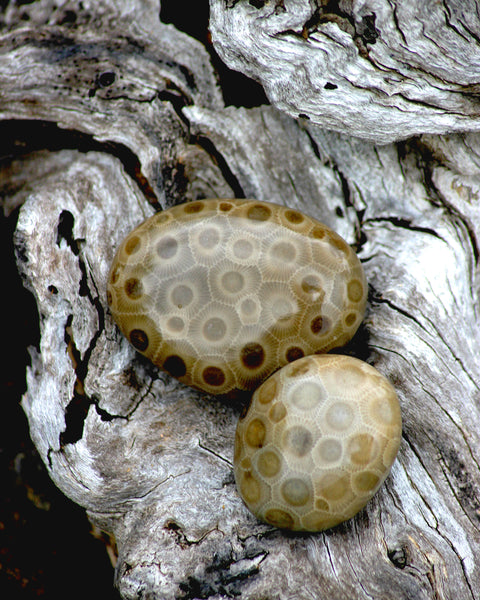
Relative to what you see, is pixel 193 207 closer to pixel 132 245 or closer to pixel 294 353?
pixel 132 245

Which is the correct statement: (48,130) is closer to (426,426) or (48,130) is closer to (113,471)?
(113,471)

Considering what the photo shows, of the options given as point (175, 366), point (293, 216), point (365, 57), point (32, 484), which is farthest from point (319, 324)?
point (32, 484)

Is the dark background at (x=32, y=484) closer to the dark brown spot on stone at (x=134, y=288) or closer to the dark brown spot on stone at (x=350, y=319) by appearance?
the dark brown spot on stone at (x=134, y=288)

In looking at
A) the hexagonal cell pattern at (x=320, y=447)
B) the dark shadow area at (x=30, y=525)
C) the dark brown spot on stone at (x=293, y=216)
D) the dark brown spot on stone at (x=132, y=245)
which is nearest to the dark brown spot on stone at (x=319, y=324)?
the hexagonal cell pattern at (x=320, y=447)

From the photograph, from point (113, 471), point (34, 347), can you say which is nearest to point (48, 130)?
point (34, 347)

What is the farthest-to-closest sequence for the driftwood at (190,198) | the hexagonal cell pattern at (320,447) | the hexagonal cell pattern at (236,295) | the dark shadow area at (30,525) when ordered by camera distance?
the dark shadow area at (30,525) → the hexagonal cell pattern at (236,295) → the driftwood at (190,198) → the hexagonal cell pattern at (320,447)
